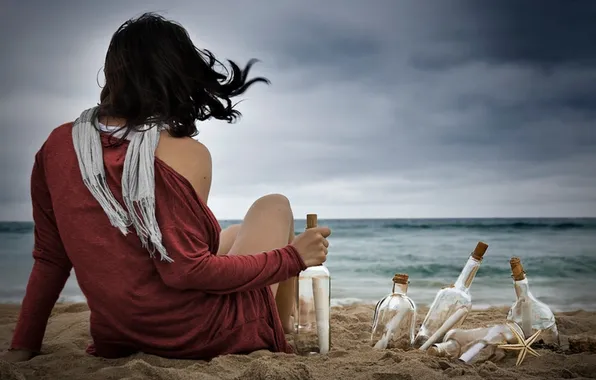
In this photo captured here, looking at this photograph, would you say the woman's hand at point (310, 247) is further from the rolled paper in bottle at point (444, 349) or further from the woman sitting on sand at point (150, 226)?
the rolled paper in bottle at point (444, 349)

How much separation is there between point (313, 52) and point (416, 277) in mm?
5251

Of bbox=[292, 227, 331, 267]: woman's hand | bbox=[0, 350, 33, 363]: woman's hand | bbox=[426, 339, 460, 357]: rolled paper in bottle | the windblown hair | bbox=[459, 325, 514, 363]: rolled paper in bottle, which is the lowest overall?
bbox=[0, 350, 33, 363]: woman's hand

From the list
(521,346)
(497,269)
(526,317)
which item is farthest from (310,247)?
(497,269)

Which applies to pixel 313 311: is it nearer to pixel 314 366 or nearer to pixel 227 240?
pixel 314 366

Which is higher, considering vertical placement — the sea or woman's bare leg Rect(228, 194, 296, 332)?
woman's bare leg Rect(228, 194, 296, 332)

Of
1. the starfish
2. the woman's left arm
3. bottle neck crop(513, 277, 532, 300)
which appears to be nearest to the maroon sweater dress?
the woman's left arm

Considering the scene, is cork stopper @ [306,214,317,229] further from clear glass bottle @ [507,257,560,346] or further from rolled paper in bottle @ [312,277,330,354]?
clear glass bottle @ [507,257,560,346]

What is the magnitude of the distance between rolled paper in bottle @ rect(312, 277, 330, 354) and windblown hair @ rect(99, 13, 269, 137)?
2.00 feet

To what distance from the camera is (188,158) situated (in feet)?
5.75

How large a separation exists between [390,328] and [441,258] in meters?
6.98

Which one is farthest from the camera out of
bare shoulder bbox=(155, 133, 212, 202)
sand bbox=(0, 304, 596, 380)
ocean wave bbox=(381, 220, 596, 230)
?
ocean wave bbox=(381, 220, 596, 230)

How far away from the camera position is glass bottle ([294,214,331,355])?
196 cm

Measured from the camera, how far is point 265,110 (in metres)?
10.0

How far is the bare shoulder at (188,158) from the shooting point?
1.74 m
